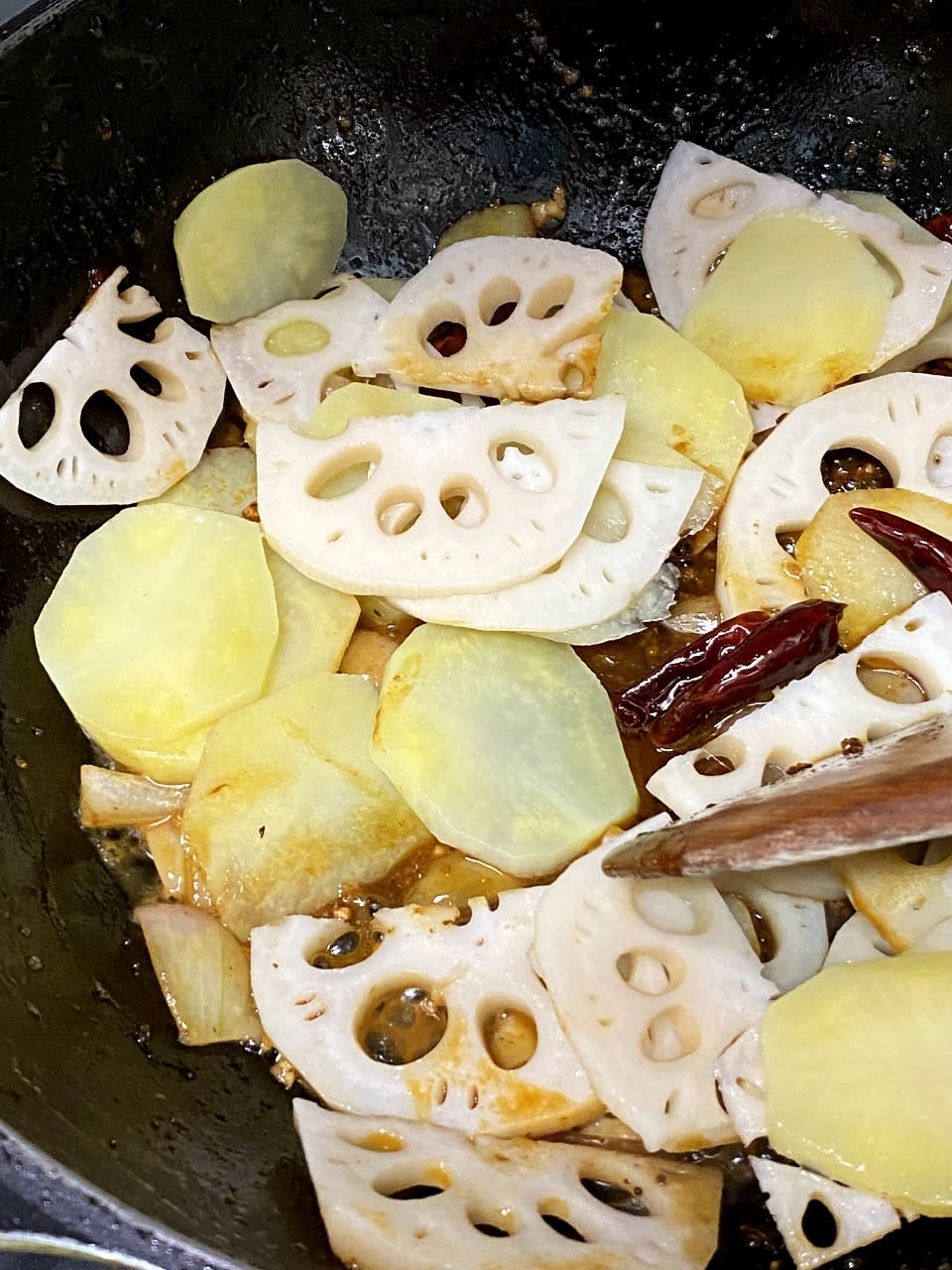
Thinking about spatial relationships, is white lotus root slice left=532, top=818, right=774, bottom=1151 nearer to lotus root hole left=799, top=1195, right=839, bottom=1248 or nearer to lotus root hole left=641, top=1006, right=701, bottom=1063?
lotus root hole left=641, top=1006, right=701, bottom=1063

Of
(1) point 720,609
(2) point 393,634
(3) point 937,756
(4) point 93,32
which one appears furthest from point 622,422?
(4) point 93,32

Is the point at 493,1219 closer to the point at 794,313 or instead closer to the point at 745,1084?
the point at 745,1084

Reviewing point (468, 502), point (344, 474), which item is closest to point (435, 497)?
point (468, 502)

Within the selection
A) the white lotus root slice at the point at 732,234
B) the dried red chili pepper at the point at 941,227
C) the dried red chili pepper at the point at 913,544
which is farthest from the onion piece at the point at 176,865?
the dried red chili pepper at the point at 941,227

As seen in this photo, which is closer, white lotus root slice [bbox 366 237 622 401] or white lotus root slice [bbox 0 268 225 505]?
white lotus root slice [bbox 0 268 225 505]

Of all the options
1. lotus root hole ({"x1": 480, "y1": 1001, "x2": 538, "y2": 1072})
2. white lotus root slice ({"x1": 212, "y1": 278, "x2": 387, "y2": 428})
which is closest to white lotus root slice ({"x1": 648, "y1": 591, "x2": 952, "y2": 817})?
lotus root hole ({"x1": 480, "y1": 1001, "x2": 538, "y2": 1072})

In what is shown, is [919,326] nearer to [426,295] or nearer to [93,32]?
[426,295]

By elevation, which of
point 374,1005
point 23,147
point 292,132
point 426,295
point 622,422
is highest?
point 23,147
